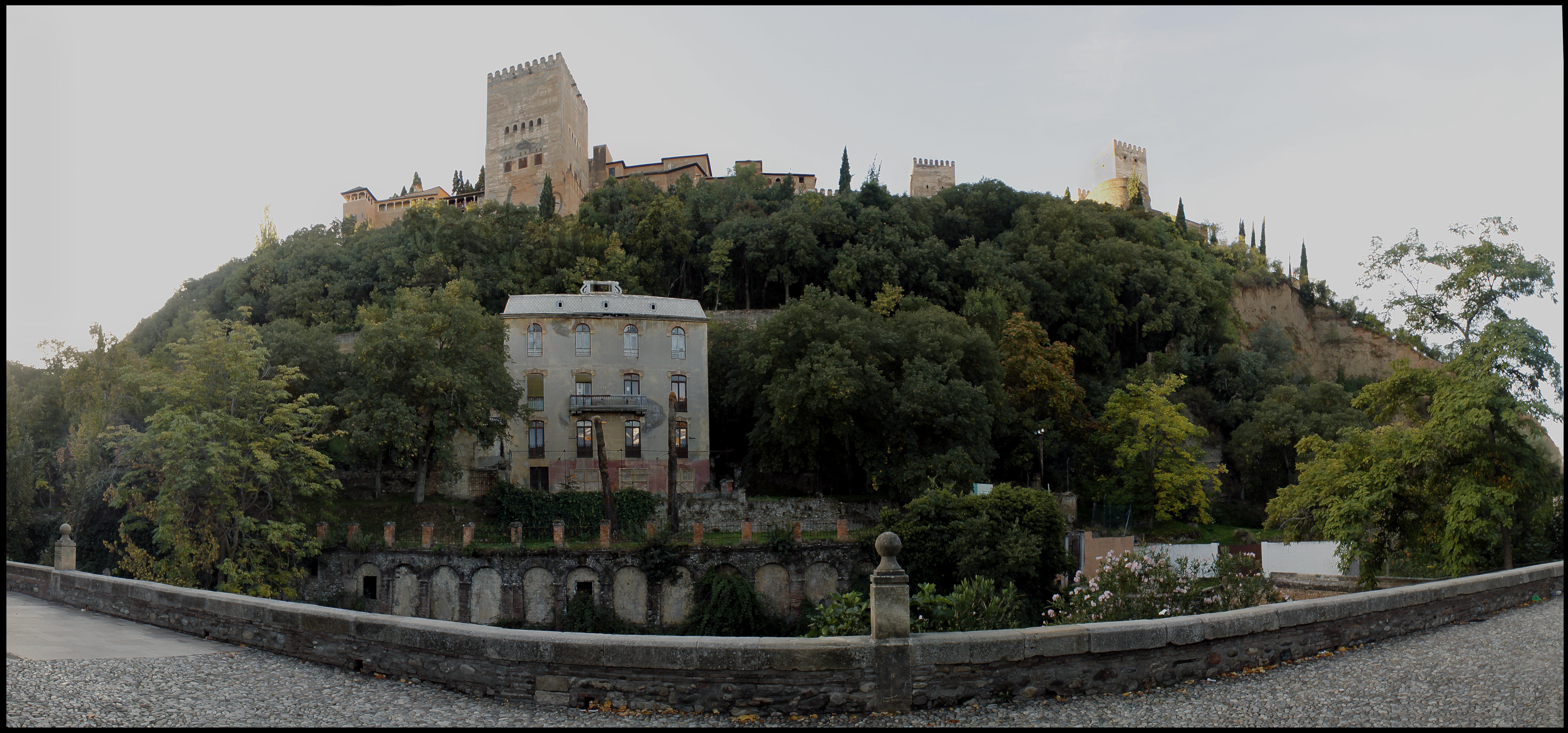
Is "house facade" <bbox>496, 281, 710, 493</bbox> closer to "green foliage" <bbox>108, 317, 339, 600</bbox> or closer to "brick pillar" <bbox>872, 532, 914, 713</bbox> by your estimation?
"green foliage" <bbox>108, 317, 339, 600</bbox>

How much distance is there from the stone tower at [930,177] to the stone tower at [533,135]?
33014 millimetres

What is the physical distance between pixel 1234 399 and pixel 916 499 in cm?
2552

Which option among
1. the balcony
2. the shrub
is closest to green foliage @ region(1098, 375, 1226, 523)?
the balcony

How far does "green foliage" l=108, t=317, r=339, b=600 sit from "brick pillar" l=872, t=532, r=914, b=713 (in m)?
20.6

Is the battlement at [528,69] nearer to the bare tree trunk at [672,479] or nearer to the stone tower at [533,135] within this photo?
the stone tower at [533,135]

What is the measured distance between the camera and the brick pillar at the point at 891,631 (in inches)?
283

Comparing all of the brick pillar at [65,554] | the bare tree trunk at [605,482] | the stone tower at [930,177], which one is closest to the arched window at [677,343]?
the bare tree trunk at [605,482]

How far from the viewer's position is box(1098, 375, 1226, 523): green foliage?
113 feet

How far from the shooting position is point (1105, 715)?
707 centimetres

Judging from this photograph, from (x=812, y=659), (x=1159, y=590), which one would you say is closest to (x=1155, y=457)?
(x=1159, y=590)

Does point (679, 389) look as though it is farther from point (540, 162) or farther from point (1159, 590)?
point (540, 162)

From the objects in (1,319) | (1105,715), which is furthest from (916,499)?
(1,319)

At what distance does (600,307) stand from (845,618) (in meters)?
27.5

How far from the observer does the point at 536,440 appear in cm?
3347
